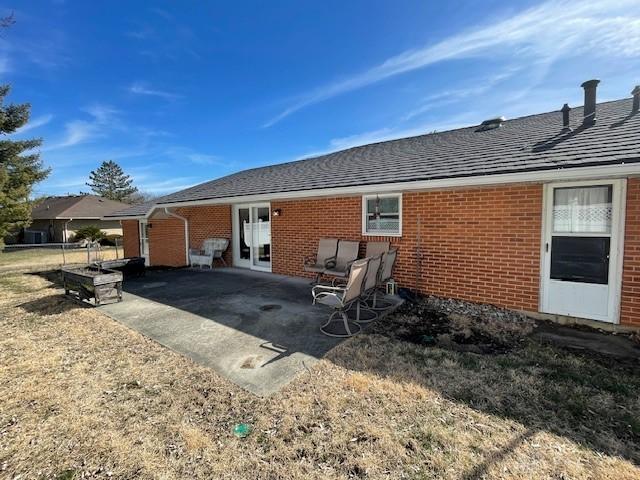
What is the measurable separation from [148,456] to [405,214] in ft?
20.7

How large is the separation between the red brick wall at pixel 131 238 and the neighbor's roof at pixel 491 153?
780cm

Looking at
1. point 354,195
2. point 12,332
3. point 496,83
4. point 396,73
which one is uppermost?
point 396,73

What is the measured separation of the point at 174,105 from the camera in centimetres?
1539

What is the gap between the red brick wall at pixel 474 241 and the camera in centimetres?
568

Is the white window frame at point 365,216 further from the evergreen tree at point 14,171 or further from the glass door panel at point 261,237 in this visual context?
the evergreen tree at point 14,171

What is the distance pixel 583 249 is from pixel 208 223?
11675 mm

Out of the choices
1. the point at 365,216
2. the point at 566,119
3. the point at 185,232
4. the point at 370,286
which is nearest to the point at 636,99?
the point at 566,119

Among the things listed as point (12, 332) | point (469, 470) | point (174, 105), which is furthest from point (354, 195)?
point (174, 105)

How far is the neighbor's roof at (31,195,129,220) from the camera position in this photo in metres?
32.2

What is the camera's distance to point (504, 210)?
5.90m

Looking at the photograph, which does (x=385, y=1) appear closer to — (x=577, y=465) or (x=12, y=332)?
(x=577, y=465)

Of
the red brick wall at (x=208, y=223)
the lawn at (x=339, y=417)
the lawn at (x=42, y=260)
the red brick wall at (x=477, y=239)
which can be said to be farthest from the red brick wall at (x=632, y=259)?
the lawn at (x=42, y=260)

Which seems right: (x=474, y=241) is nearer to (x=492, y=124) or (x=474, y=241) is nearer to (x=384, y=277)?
(x=384, y=277)

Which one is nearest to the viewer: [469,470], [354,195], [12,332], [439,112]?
[469,470]
